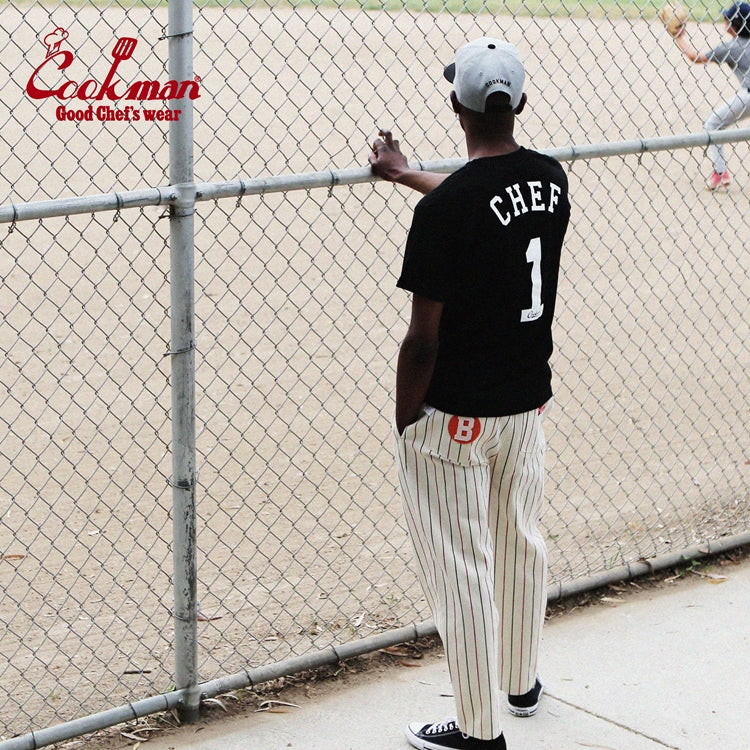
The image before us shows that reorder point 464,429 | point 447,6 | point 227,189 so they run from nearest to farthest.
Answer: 1. point 464,429
2. point 227,189
3. point 447,6

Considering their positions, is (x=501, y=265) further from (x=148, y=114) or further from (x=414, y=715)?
(x=414, y=715)

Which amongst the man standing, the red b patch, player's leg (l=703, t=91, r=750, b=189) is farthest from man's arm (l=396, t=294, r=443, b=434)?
player's leg (l=703, t=91, r=750, b=189)

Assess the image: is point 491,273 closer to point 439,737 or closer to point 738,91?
point 439,737

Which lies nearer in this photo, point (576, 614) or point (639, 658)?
point (639, 658)

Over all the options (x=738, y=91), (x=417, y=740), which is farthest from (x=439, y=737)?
(x=738, y=91)

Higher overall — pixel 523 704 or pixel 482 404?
pixel 482 404

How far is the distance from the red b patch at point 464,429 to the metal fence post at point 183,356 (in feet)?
2.74

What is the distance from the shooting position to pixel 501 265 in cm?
304

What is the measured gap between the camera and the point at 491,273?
3039mm

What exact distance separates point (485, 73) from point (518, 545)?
1383 millimetres

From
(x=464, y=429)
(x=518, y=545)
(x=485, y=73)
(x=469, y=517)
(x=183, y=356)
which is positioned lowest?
(x=518, y=545)

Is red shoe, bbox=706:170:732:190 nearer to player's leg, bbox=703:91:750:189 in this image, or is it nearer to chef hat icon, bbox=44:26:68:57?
player's leg, bbox=703:91:750:189

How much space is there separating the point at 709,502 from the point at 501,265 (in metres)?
3.02

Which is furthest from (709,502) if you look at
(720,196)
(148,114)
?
(720,196)
